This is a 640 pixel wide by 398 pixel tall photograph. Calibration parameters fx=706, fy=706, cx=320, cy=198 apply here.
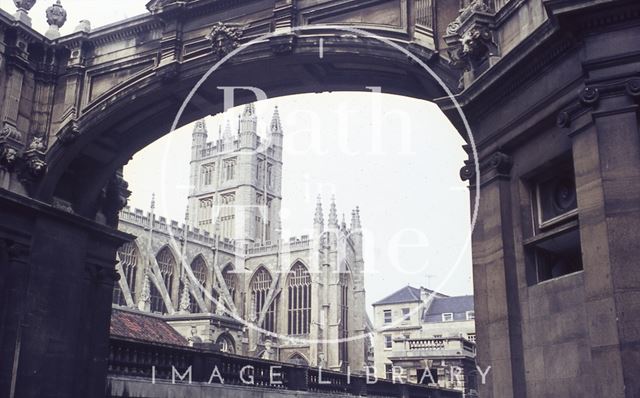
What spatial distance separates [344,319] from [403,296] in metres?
8.03

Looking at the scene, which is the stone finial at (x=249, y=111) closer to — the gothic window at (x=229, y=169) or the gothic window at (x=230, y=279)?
the gothic window at (x=229, y=169)

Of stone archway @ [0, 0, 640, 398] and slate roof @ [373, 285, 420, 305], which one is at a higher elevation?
slate roof @ [373, 285, 420, 305]

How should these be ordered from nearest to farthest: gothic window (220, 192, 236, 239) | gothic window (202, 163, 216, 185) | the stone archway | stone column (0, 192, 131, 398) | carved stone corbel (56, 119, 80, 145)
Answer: the stone archway → stone column (0, 192, 131, 398) → carved stone corbel (56, 119, 80, 145) → gothic window (220, 192, 236, 239) → gothic window (202, 163, 216, 185)

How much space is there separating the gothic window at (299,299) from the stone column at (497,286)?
69.9 m

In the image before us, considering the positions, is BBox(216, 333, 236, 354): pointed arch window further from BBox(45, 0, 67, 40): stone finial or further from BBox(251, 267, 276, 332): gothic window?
BBox(45, 0, 67, 40): stone finial

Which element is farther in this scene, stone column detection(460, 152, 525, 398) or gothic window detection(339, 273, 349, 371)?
gothic window detection(339, 273, 349, 371)

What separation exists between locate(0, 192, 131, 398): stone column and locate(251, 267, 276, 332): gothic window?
66651mm

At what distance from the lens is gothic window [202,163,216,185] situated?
10375 centimetres

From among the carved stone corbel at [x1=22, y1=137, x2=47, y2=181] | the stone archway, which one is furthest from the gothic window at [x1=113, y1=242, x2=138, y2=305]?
the carved stone corbel at [x1=22, y1=137, x2=47, y2=181]

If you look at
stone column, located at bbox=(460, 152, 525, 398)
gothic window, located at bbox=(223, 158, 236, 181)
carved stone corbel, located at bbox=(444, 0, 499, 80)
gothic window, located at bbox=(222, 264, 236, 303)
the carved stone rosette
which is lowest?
stone column, located at bbox=(460, 152, 525, 398)

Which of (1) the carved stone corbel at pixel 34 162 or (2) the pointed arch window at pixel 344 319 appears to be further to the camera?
(2) the pointed arch window at pixel 344 319

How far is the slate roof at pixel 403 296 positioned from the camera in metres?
76.9

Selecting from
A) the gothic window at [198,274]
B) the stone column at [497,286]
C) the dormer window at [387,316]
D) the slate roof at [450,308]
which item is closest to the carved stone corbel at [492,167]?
the stone column at [497,286]

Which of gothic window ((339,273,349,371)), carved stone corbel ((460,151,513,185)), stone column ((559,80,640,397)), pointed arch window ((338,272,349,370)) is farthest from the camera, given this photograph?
gothic window ((339,273,349,371))
